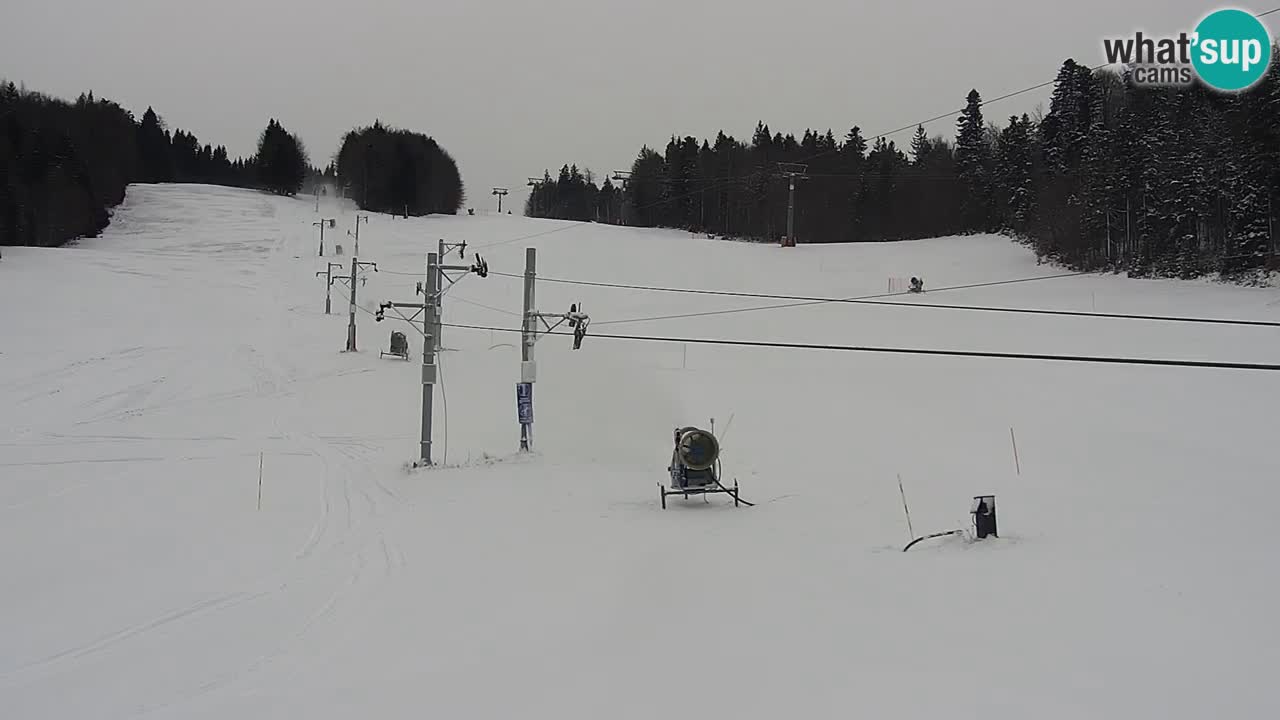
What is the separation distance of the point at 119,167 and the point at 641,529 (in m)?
106

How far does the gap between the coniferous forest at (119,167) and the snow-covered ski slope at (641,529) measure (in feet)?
109

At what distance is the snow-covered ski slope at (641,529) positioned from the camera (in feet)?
24.3

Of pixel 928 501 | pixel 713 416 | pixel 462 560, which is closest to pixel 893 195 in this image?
pixel 713 416

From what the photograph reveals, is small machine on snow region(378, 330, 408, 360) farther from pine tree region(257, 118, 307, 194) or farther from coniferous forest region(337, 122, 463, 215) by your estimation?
pine tree region(257, 118, 307, 194)

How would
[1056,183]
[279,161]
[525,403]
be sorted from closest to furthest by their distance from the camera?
[525,403], [1056,183], [279,161]

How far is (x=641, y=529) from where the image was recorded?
45.1 ft

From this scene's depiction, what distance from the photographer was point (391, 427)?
1089 inches

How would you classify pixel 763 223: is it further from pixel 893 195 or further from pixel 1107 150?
pixel 1107 150

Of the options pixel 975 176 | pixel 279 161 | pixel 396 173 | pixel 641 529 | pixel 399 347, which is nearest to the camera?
pixel 641 529

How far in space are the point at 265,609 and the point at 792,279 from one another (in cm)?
5610

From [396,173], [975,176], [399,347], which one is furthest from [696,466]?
[396,173]

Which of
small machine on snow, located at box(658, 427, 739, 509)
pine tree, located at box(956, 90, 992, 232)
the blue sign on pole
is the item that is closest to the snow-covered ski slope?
small machine on snow, located at box(658, 427, 739, 509)

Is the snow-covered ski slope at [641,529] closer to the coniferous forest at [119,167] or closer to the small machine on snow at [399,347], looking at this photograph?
the small machine on snow at [399,347]

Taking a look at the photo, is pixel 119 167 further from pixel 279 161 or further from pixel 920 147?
pixel 920 147
